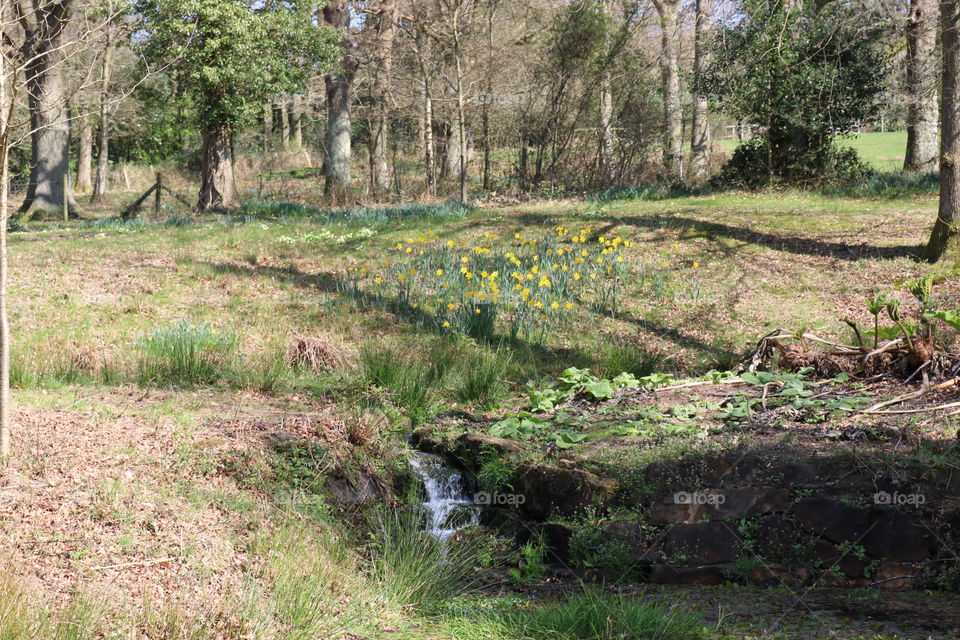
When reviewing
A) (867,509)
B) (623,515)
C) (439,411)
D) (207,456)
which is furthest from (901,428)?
(207,456)

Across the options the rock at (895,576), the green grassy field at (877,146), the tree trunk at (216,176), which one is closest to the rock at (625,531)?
the rock at (895,576)

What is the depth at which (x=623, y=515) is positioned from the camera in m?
4.85

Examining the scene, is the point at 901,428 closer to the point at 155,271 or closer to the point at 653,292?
the point at 653,292

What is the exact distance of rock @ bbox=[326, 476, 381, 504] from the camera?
5.28 m

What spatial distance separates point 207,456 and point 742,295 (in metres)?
6.77

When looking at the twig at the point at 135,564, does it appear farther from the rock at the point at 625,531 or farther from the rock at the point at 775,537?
the rock at the point at 775,537

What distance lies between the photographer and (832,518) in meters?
4.38

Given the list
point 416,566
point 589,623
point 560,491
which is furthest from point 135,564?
point 560,491

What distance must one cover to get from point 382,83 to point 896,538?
20.8 metres

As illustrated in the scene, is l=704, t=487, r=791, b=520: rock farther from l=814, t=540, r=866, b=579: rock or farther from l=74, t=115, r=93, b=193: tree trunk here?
l=74, t=115, r=93, b=193: tree trunk

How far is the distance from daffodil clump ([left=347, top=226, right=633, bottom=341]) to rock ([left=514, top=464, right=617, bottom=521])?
3104 mm

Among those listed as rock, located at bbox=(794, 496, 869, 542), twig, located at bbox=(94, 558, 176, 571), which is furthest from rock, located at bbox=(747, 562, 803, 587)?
twig, located at bbox=(94, 558, 176, 571)
